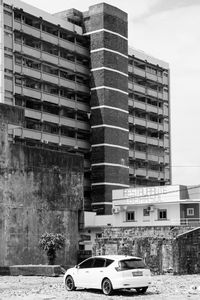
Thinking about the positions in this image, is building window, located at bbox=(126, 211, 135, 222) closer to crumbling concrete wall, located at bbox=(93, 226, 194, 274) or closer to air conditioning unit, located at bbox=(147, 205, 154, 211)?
air conditioning unit, located at bbox=(147, 205, 154, 211)

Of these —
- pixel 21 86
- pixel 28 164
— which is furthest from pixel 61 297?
pixel 21 86

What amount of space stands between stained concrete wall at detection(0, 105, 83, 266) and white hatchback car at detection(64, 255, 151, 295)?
74.5 feet

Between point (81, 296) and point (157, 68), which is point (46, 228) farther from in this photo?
point (157, 68)

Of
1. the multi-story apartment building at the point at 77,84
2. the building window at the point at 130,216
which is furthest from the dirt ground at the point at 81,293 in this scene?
the multi-story apartment building at the point at 77,84

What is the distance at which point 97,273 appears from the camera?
996 inches

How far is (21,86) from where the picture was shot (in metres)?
82.7

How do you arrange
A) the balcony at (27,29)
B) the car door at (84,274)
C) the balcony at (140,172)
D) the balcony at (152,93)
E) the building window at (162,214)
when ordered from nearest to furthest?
the car door at (84,274) → the building window at (162,214) → the balcony at (27,29) → the balcony at (140,172) → the balcony at (152,93)

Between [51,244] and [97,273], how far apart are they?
70.3ft

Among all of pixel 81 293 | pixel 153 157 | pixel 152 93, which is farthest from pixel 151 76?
pixel 81 293

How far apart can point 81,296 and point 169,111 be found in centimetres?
9122

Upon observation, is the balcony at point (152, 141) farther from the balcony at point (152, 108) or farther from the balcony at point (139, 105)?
the balcony at point (139, 105)

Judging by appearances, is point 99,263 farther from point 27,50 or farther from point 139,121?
point 139,121

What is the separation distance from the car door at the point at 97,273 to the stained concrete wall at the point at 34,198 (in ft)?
75.4

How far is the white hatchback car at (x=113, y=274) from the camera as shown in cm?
2445
